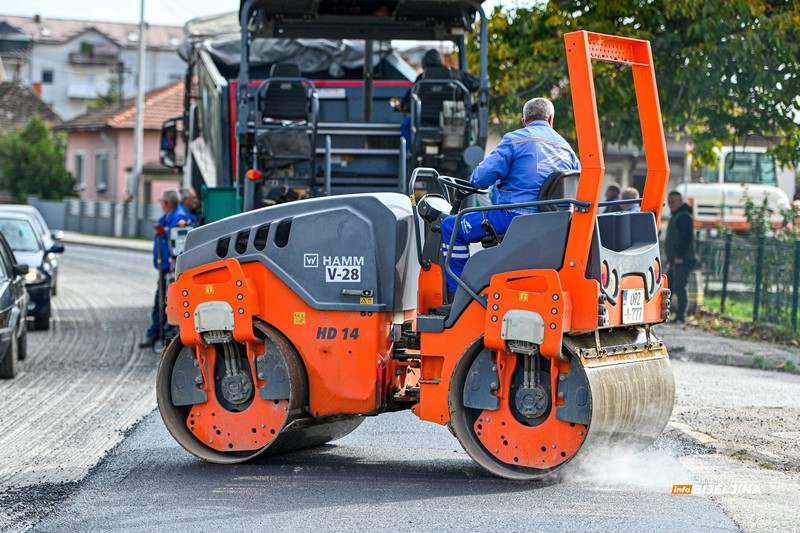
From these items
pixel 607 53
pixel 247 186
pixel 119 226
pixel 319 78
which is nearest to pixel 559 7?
pixel 319 78

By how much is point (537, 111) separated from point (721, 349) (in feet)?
25.6

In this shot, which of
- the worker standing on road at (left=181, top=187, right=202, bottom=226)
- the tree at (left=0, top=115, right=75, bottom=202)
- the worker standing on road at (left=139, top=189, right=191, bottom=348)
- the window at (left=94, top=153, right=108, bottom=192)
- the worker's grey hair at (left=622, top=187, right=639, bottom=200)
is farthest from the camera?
the window at (left=94, top=153, right=108, bottom=192)

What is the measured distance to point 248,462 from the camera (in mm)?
7914

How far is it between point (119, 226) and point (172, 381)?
142 feet

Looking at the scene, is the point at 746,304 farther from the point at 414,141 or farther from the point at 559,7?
the point at 414,141

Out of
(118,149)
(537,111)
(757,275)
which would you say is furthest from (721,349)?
(118,149)

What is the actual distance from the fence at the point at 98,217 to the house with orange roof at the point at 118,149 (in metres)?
2.76

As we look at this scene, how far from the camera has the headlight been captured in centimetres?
1642

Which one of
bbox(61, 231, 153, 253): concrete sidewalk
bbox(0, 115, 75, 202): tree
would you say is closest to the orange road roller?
bbox(61, 231, 153, 253): concrete sidewalk

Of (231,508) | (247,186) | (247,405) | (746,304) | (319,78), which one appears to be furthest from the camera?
(746,304)

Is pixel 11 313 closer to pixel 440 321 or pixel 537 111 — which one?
→ pixel 440 321

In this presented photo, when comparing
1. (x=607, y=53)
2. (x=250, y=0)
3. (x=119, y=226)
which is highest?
(x=250, y=0)

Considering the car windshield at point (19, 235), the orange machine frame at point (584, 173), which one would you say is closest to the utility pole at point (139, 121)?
the car windshield at point (19, 235)

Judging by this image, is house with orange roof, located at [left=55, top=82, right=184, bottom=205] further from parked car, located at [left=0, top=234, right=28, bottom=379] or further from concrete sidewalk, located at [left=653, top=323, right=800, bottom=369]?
parked car, located at [left=0, top=234, right=28, bottom=379]
